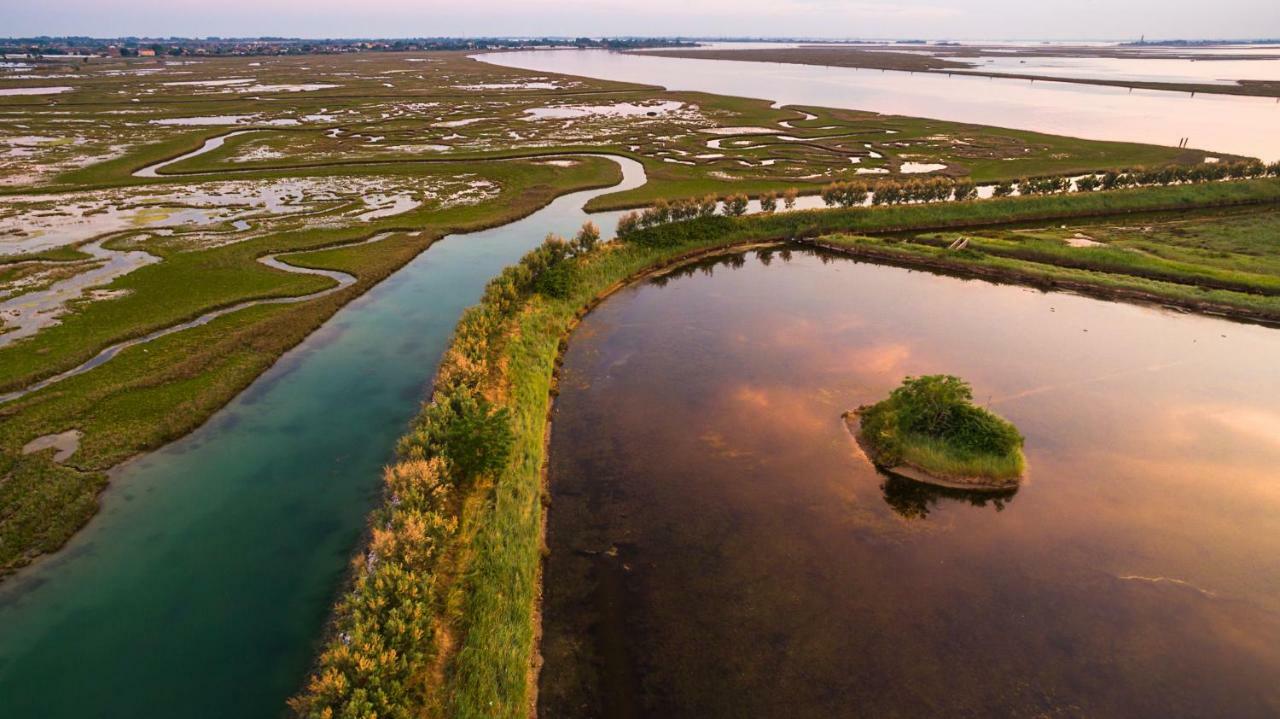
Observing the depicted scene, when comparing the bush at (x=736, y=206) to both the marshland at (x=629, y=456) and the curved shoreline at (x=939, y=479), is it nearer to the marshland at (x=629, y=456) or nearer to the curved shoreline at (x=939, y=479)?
the marshland at (x=629, y=456)

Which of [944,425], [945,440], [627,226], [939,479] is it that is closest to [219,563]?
[939,479]

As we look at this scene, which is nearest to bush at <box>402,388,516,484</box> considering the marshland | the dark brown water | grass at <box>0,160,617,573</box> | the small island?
the marshland

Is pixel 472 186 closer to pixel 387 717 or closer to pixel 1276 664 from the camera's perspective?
pixel 387 717

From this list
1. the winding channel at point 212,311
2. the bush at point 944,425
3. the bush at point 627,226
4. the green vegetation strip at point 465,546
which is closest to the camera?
the green vegetation strip at point 465,546

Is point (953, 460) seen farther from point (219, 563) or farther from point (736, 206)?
point (736, 206)

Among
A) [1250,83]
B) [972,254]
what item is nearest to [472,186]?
[972,254]

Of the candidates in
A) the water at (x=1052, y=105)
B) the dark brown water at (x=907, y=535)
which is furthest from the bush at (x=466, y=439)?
the water at (x=1052, y=105)

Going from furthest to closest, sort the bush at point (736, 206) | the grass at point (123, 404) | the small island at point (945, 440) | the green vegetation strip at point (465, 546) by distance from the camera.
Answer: the bush at point (736, 206)
the small island at point (945, 440)
the grass at point (123, 404)
the green vegetation strip at point (465, 546)
